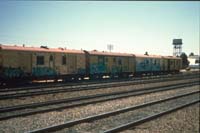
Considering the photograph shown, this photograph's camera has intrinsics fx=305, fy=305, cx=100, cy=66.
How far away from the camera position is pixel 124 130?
1030 centimetres

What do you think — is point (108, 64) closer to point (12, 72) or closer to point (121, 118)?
point (12, 72)

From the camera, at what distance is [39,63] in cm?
2612

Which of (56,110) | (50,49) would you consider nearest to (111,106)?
(56,110)

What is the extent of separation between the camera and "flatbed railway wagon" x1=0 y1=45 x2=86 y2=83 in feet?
76.7

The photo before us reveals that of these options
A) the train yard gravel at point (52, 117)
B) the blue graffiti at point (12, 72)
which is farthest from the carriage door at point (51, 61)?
the train yard gravel at point (52, 117)

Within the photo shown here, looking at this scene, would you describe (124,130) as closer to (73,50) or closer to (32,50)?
(32,50)

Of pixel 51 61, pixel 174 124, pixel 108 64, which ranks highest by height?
pixel 51 61

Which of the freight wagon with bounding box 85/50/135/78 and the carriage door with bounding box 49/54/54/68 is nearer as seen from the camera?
the carriage door with bounding box 49/54/54/68

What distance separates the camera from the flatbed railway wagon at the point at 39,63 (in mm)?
23383

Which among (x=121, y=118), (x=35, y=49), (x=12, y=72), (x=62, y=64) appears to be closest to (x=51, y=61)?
(x=62, y=64)

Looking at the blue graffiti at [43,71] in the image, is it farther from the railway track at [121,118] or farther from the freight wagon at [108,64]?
the railway track at [121,118]

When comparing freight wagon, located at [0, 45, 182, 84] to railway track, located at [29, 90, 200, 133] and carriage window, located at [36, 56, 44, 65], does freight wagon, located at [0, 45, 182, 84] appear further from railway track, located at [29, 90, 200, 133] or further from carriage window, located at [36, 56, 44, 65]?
railway track, located at [29, 90, 200, 133]

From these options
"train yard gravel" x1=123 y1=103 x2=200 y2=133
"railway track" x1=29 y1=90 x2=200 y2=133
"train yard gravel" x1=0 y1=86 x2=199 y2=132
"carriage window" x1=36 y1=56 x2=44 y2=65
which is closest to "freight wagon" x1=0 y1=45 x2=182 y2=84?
"carriage window" x1=36 y1=56 x2=44 y2=65

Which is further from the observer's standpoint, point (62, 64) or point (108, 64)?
point (108, 64)
